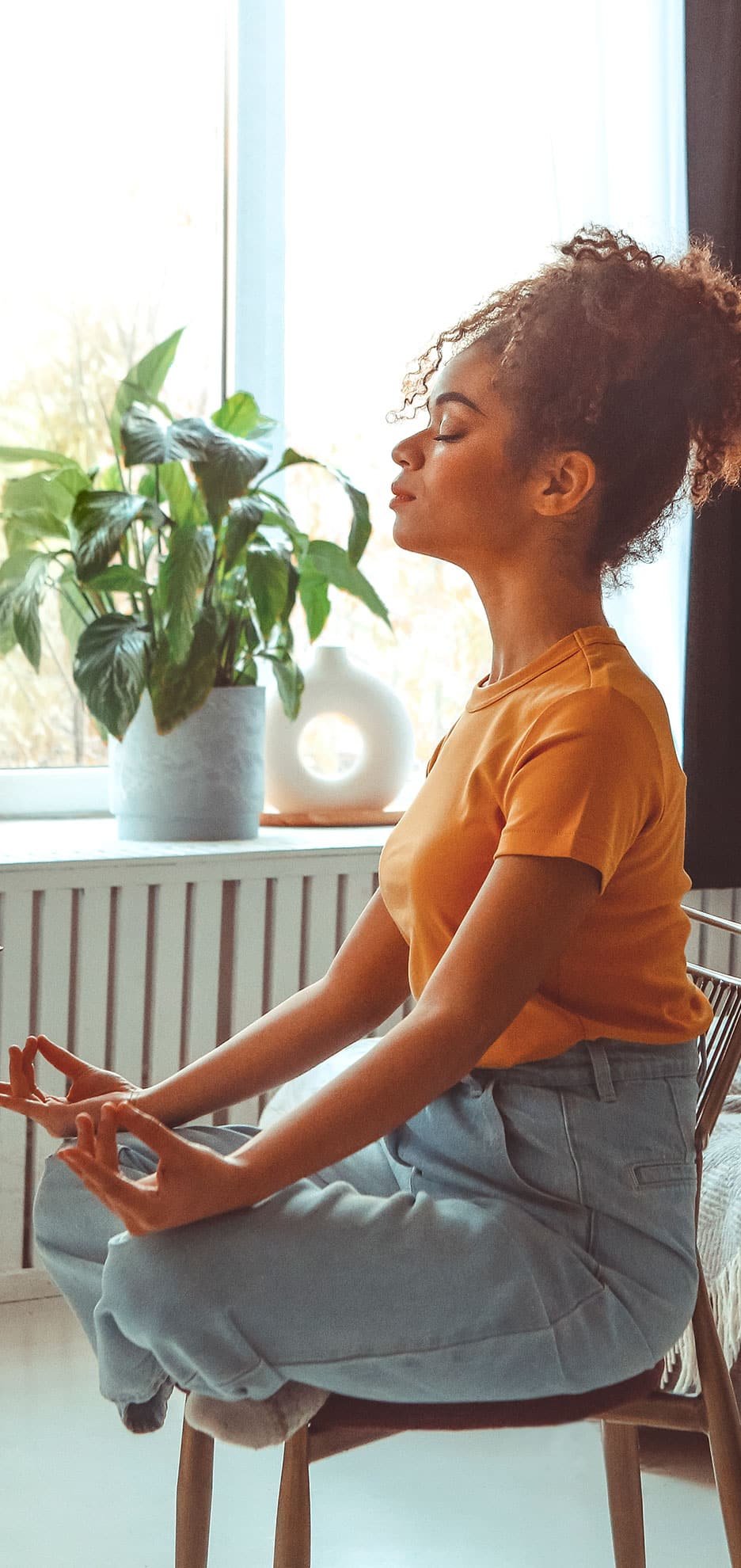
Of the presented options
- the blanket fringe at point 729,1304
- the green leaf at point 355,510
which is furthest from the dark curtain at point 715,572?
the blanket fringe at point 729,1304

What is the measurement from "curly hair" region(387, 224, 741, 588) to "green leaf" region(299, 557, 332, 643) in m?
1.31

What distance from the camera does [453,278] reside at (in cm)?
258

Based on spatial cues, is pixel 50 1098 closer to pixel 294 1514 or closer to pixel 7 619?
pixel 294 1514

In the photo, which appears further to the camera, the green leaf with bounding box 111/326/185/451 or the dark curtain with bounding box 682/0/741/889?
Result: the dark curtain with bounding box 682/0/741/889

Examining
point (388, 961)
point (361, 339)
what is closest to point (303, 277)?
point (361, 339)

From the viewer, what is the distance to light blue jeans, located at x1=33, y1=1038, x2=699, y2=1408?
0.78 metres

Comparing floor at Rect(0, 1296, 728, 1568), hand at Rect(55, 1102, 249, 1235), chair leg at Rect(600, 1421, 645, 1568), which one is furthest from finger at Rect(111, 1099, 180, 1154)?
floor at Rect(0, 1296, 728, 1568)

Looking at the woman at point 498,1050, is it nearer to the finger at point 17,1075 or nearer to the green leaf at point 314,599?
the finger at point 17,1075

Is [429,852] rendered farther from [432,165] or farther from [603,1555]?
[432,165]

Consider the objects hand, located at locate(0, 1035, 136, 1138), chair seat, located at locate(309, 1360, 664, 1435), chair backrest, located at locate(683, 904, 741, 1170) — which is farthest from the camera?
chair backrest, located at locate(683, 904, 741, 1170)

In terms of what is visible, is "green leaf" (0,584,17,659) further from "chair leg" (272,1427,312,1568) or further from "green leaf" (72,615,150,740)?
"chair leg" (272,1427,312,1568)

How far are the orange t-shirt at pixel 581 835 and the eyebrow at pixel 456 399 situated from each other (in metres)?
0.16

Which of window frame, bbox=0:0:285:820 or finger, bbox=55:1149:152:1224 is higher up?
window frame, bbox=0:0:285:820

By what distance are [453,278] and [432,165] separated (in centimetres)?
19
